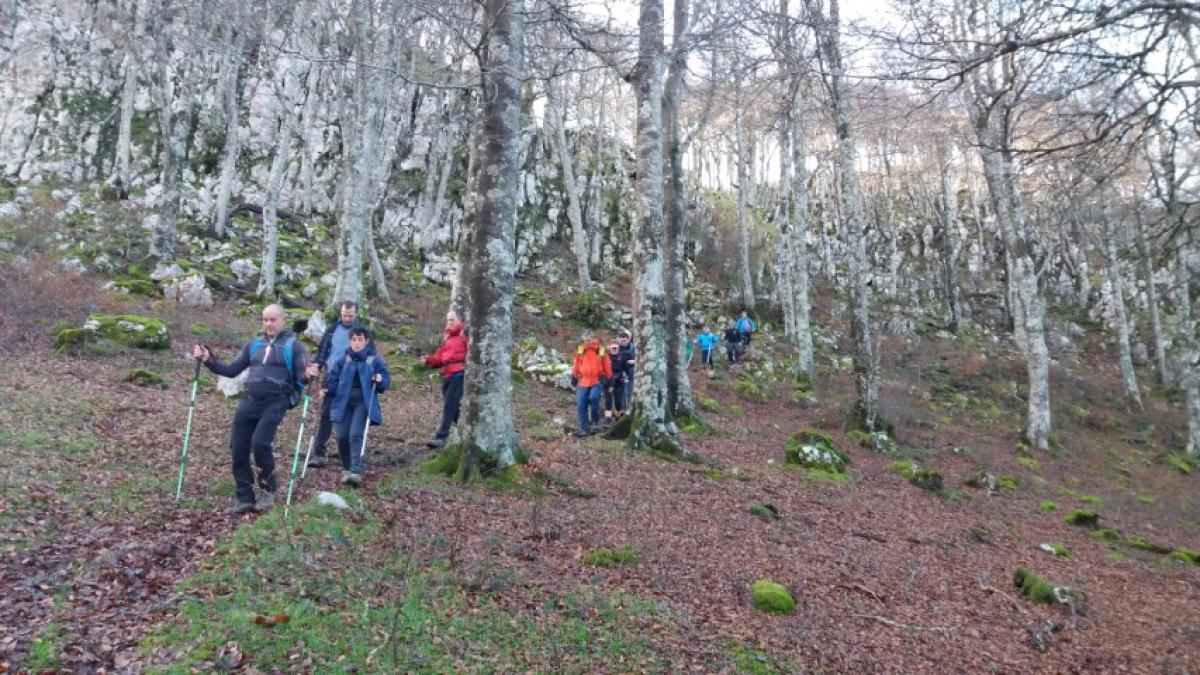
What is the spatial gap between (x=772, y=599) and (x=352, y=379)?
188 inches

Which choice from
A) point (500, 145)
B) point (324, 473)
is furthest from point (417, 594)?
point (500, 145)

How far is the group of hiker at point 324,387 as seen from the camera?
17.9 feet

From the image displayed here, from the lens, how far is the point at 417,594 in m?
4.14

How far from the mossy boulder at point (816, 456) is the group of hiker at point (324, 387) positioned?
3495 mm

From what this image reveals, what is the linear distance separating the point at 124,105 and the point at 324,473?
23.8m

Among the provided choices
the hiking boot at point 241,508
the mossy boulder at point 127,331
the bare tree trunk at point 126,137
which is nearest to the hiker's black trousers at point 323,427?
the hiking boot at point 241,508

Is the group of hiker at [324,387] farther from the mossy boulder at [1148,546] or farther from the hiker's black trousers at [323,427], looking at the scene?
the mossy boulder at [1148,546]

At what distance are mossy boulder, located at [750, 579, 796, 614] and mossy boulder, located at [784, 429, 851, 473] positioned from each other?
18.9ft

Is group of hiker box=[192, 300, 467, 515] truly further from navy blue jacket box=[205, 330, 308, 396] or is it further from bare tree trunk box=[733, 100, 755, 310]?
bare tree trunk box=[733, 100, 755, 310]

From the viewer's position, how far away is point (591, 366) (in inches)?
428

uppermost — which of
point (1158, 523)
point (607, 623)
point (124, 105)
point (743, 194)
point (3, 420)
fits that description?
point (124, 105)

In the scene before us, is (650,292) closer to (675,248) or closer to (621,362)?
(675,248)

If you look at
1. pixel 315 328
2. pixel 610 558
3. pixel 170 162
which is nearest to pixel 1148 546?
pixel 610 558

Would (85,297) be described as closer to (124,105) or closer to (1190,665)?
(124,105)
